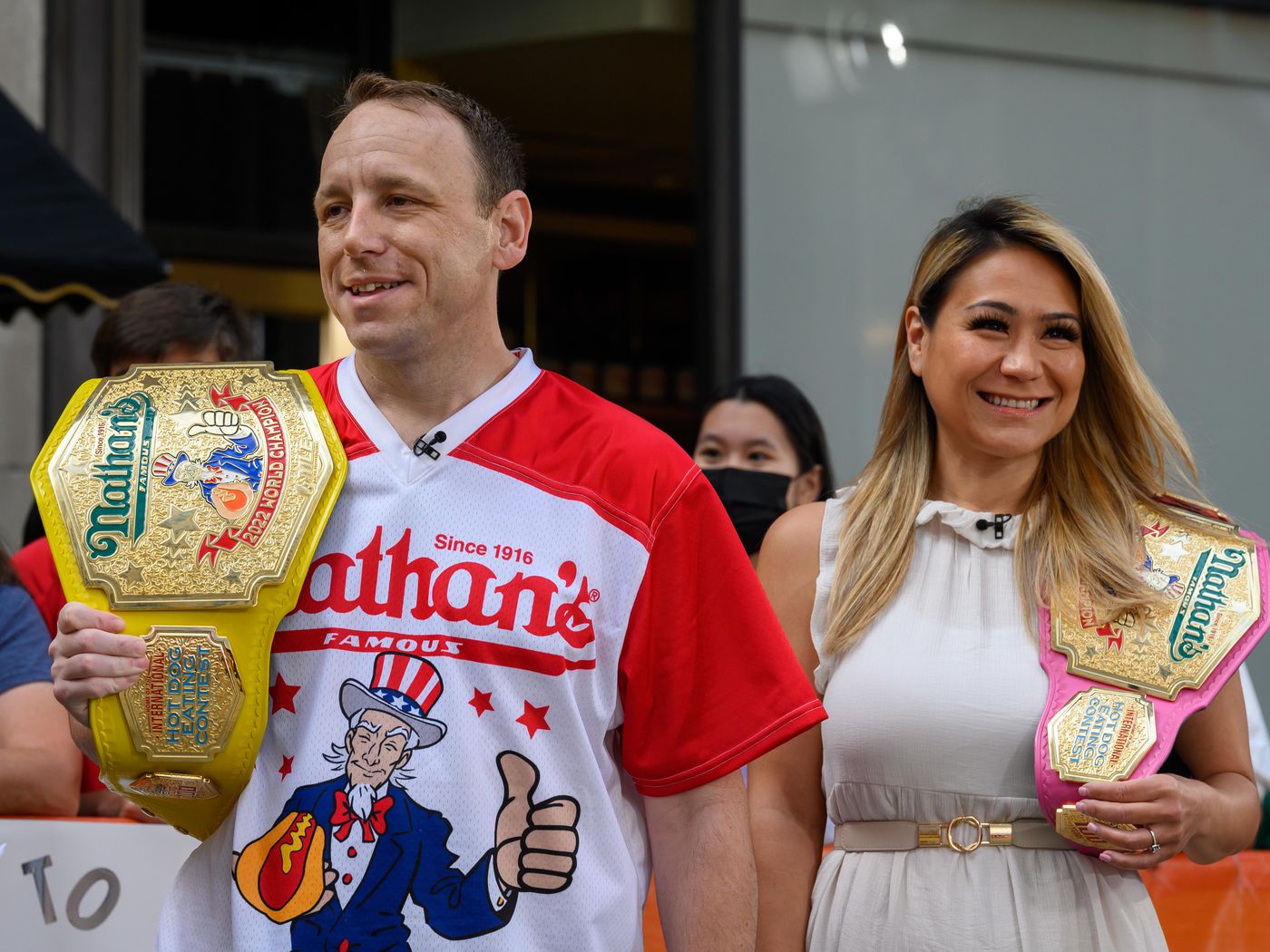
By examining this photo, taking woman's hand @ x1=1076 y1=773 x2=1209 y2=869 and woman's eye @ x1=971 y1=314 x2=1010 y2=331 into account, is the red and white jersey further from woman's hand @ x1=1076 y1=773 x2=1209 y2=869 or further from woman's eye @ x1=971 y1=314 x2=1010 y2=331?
woman's eye @ x1=971 y1=314 x2=1010 y2=331

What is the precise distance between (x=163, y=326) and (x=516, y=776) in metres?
1.98

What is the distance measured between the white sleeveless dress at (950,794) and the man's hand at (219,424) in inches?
38.7

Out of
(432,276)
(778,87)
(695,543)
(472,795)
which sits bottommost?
(472,795)

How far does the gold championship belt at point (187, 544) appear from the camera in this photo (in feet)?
7.02

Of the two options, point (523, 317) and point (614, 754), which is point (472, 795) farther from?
point (523, 317)

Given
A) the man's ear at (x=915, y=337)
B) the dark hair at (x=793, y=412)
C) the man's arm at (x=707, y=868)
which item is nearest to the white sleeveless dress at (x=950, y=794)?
the man's arm at (x=707, y=868)

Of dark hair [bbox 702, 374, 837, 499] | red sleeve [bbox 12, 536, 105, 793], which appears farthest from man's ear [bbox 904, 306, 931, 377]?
red sleeve [bbox 12, 536, 105, 793]

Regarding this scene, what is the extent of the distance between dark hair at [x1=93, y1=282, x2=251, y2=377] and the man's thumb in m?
1.91

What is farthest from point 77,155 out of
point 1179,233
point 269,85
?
point 1179,233

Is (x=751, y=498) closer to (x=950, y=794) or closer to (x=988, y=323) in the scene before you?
(x=988, y=323)

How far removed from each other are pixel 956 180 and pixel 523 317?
304cm

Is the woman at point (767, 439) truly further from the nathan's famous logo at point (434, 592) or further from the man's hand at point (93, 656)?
the man's hand at point (93, 656)

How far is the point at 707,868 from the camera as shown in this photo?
235 cm

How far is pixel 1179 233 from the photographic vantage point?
696 cm
